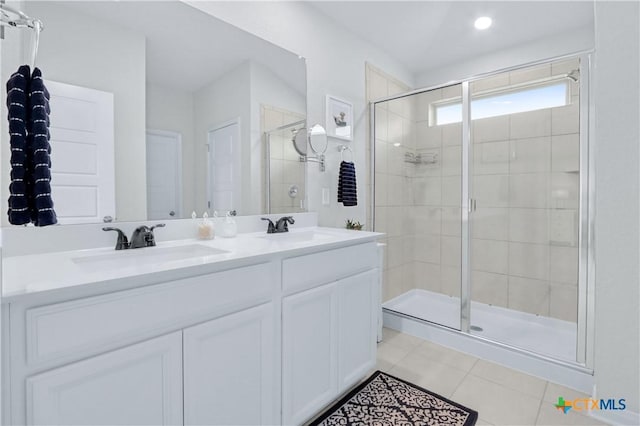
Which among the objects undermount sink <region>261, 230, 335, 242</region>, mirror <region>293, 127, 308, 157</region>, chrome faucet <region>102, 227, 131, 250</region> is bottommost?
undermount sink <region>261, 230, 335, 242</region>

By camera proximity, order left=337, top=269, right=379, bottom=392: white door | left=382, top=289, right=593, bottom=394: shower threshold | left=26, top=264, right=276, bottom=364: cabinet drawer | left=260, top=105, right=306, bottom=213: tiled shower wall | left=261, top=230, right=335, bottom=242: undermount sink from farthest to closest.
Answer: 1. left=260, top=105, right=306, bottom=213: tiled shower wall
2. left=382, top=289, right=593, bottom=394: shower threshold
3. left=261, top=230, right=335, bottom=242: undermount sink
4. left=337, top=269, right=379, bottom=392: white door
5. left=26, top=264, right=276, bottom=364: cabinet drawer

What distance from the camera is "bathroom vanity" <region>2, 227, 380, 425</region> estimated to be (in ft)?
2.58

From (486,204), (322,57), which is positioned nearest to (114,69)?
(322,57)

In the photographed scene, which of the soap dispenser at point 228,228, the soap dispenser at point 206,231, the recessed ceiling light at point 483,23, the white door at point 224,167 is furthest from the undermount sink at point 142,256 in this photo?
the recessed ceiling light at point 483,23

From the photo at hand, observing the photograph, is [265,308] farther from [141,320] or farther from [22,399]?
[22,399]

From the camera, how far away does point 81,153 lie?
1.29 meters

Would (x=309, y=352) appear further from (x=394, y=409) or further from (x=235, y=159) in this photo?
(x=235, y=159)

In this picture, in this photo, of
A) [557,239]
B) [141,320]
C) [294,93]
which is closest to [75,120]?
[141,320]

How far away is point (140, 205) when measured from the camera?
57.4 inches

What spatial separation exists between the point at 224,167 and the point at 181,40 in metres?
0.67

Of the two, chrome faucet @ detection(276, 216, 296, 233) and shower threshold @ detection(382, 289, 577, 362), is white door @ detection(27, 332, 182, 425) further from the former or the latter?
shower threshold @ detection(382, 289, 577, 362)

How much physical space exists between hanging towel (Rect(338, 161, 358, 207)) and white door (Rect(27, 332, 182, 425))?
5.24 feet

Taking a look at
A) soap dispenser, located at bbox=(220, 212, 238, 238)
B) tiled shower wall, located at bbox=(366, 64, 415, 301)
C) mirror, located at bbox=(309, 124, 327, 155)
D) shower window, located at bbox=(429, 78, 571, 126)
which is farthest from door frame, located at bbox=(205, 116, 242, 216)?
shower window, located at bbox=(429, 78, 571, 126)

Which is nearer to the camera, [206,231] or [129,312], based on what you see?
[129,312]
